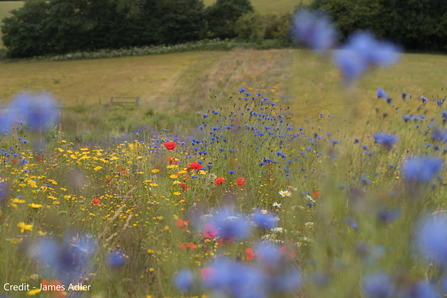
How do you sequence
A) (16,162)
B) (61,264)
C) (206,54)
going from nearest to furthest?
1. (61,264)
2. (16,162)
3. (206,54)

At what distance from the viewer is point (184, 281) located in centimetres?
177

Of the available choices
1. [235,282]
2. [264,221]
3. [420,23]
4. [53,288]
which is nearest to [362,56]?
[235,282]

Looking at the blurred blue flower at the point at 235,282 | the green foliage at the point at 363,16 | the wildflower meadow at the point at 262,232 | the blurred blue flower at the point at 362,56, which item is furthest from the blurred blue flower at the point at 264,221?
the green foliage at the point at 363,16

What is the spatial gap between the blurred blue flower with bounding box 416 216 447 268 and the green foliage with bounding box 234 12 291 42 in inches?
1771

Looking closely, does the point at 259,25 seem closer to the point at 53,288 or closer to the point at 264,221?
the point at 264,221

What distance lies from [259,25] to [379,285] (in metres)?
46.9

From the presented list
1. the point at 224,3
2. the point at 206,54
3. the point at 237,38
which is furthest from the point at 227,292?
the point at 224,3

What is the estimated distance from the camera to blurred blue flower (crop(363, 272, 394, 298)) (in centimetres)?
135

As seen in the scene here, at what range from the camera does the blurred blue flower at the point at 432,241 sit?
173cm

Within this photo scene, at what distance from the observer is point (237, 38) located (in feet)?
151

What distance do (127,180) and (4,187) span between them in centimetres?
127

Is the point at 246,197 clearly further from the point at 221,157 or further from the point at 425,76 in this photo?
the point at 425,76

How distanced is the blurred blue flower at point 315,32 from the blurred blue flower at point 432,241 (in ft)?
3.38

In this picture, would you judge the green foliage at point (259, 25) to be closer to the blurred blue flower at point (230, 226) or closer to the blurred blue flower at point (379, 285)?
the blurred blue flower at point (230, 226)
